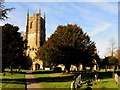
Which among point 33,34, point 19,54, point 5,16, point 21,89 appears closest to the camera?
point 21,89

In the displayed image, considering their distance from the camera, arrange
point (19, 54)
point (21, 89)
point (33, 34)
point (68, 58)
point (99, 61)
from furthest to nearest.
A: 1. point (33, 34)
2. point (99, 61)
3. point (19, 54)
4. point (68, 58)
5. point (21, 89)

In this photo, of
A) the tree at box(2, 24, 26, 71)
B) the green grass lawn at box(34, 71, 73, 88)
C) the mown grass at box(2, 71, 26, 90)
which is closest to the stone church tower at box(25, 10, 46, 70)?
the tree at box(2, 24, 26, 71)

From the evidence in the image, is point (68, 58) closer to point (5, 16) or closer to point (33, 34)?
point (5, 16)

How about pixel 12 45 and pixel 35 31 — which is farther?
pixel 35 31

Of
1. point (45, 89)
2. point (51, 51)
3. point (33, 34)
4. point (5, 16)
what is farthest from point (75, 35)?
point (33, 34)

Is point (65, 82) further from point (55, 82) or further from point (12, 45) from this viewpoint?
point (12, 45)

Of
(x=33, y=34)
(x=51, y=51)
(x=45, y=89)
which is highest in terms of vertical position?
→ (x=33, y=34)

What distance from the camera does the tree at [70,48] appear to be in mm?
55312

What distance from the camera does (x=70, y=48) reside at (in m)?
55.3

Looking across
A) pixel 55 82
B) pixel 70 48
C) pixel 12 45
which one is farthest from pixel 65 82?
pixel 12 45

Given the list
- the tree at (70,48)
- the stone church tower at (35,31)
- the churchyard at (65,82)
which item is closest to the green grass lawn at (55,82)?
the churchyard at (65,82)

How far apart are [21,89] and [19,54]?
42.3m

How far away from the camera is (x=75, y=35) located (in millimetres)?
57219

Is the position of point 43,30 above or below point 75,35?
above
